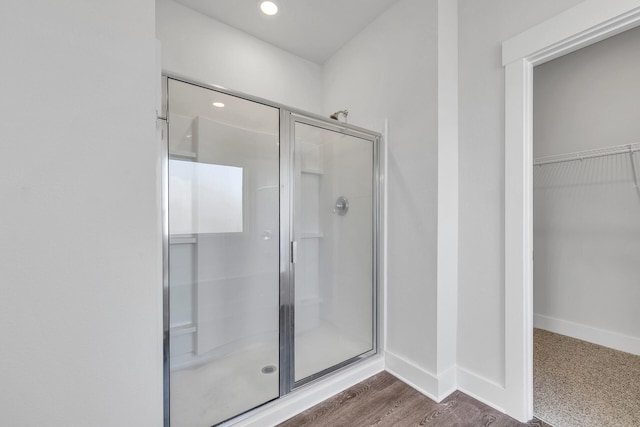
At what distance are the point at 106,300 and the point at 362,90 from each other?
2.13 metres

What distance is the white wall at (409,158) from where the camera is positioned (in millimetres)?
1632

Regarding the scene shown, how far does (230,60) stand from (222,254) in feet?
5.17

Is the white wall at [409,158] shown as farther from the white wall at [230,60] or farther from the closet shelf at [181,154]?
the closet shelf at [181,154]

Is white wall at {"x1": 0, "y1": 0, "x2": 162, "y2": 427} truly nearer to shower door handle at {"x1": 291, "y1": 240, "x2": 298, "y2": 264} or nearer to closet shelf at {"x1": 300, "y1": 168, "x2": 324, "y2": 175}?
shower door handle at {"x1": 291, "y1": 240, "x2": 298, "y2": 264}

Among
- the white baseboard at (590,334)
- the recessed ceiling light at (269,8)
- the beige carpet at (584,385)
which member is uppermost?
the recessed ceiling light at (269,8)

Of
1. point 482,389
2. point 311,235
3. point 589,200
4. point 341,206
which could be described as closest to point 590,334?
point 589,200

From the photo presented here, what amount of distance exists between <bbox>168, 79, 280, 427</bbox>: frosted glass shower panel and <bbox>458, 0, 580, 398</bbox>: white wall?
3.95ft

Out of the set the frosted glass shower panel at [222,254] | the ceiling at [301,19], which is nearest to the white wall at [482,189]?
the ceiling at [301,19]

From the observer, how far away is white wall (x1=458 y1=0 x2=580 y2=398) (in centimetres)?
151

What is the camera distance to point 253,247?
5.59 ft

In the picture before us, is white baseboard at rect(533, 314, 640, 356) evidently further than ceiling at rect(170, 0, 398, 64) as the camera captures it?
Yes

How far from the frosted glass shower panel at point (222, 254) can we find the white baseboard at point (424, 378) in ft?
2.80

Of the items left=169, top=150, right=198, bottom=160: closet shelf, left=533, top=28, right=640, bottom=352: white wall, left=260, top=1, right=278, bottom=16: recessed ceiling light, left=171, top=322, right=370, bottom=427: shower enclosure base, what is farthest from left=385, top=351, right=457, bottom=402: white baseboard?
left=260, top=1, right=278, bottom=16: recessed ceiling light

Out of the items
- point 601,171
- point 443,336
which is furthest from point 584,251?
point 443,336
